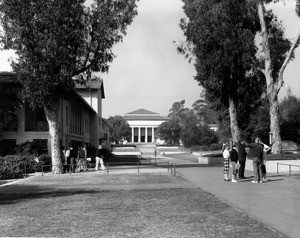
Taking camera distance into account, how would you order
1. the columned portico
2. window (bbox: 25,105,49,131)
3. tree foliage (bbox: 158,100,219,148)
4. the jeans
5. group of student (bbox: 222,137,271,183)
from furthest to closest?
the columned portico, tree foliage (bbox: 158,100,219,148), window (bbox: 25,105,49,131), group of student (bbox: 222,137,271,183), the jeans

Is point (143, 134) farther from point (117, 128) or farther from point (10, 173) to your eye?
point (10, 173)

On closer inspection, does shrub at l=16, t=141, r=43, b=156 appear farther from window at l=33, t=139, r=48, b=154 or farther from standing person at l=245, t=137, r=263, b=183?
standing person at l=245, t=137, r=263, b=183

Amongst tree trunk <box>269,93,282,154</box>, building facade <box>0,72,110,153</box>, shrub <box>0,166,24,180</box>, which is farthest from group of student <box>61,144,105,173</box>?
tree trunk <box>269,93,282,154</box>

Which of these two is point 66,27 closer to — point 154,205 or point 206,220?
point 154,205

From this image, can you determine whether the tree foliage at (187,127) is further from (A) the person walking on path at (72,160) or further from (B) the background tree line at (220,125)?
(A) the person walking on path at (72,160)

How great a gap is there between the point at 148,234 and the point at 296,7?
81.8 ft

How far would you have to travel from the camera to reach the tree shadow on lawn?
1366 cm

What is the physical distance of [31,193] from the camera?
50.3ft

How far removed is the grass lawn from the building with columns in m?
125

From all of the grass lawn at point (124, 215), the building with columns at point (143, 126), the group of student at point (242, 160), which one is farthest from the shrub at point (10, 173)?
the building with columns at point (143, 126)

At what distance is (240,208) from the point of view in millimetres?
10789

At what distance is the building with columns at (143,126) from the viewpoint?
14012cm

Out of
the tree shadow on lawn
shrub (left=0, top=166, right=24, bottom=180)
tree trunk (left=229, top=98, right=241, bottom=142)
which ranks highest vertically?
tree trunk (left=229, top=98, right=241, bottom=142)

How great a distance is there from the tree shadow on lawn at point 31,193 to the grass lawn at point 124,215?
30mm
